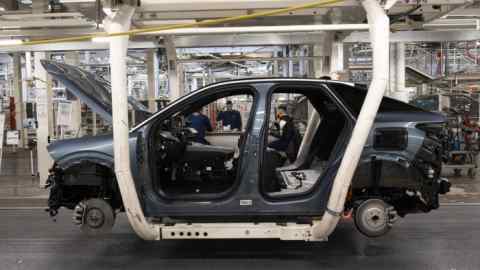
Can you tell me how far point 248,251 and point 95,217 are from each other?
1.66 m

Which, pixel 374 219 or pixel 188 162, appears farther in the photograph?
pixel 188 162

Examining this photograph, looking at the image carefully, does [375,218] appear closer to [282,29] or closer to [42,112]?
[282,29]

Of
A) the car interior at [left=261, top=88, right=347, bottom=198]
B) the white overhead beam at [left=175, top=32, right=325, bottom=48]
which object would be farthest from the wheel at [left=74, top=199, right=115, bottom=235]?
the white overhead beam at [left=175, top=32, right=325, bottom=48]

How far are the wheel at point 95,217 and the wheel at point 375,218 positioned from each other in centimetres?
243

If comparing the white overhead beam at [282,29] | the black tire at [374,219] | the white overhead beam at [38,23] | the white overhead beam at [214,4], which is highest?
the white overhead beam at [38,23]

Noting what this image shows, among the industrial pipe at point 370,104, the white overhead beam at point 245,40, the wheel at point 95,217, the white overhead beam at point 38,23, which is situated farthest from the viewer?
the white overhead beam at point 245,40

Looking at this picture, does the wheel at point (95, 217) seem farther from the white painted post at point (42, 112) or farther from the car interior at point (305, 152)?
the white painted post at point (42, 112)

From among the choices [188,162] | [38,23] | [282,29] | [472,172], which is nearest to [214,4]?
[282,29]

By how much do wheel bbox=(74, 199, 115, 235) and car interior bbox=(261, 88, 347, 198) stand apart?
5.10ft

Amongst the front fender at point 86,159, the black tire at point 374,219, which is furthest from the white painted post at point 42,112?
the black tire at point 374,219

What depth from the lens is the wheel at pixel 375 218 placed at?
4.74m

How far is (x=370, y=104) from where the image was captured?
4.36 metres

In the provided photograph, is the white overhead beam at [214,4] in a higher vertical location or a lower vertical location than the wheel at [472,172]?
higher

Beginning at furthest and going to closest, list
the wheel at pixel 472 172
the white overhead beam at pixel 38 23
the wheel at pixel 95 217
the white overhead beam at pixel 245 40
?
the wheel at pixel 472 172 → the white overhead beam at pixel 245 40 → the white overhead beam at pixel 38 23 → the wheel at pixel 95 217
